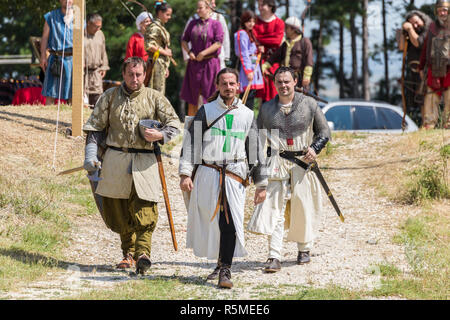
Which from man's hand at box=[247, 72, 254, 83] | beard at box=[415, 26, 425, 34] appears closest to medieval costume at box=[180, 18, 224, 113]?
man's hand at box=[247, 72, 254, 83]

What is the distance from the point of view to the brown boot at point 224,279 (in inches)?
254

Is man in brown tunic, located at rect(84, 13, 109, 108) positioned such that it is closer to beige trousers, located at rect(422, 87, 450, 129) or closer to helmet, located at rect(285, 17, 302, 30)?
helmet, located at rect(285, 17, 302, 30)

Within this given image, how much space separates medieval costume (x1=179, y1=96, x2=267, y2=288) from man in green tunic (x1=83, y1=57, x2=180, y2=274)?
16.5 inches

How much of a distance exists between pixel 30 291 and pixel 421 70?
338 inches

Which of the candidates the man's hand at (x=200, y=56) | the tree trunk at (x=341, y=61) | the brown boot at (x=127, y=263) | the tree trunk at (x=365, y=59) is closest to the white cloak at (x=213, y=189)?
the brown boot at (x=127, y=263)

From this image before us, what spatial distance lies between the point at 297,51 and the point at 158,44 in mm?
1976

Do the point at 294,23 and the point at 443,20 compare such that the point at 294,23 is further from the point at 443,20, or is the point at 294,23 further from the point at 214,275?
the point at 214,275

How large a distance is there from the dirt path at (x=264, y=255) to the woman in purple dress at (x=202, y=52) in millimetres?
1263

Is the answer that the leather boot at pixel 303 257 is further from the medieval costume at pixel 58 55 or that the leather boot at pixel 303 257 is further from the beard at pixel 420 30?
the beard at pixel 420 30

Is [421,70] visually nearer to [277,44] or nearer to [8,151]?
[277,44]

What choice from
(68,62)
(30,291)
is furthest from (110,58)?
(30,291)

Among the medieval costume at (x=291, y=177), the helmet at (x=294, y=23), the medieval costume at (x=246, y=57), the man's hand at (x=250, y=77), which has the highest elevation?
the helmet at (x=294, y=23)

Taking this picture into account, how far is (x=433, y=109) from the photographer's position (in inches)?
517

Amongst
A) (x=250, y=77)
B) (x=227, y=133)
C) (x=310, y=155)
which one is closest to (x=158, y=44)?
(x=250, y=77)
